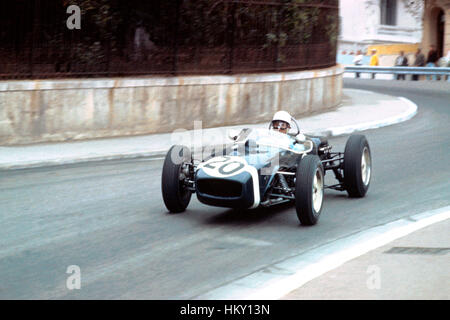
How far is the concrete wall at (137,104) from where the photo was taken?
1402cm

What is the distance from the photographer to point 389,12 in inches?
1986

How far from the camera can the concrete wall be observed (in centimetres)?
1402

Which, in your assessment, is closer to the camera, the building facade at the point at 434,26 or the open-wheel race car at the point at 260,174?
the open-wheel race car at the point at 260,174

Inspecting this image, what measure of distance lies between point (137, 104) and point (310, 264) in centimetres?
982

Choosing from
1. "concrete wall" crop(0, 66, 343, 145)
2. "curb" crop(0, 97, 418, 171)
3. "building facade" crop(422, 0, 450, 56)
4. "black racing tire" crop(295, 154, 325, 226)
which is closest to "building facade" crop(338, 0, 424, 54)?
"building facade" crop(422, 0, 450, 56)

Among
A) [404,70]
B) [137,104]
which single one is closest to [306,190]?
[137,104]

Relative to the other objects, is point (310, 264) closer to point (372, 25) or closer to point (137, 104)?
point (137, 104)

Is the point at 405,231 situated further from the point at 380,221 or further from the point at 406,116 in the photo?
the point at 406,116

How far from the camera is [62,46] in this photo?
48.8 ft

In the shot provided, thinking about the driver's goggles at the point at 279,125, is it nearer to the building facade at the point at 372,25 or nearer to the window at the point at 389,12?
the building facade at the point at 372,25

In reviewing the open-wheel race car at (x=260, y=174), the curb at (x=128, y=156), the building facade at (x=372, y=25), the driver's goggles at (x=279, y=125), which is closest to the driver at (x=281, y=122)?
the driver's goggles at (x=279, y=125)
